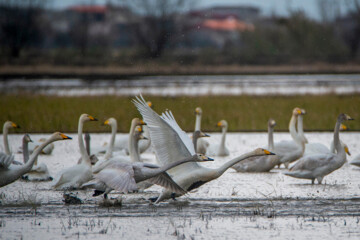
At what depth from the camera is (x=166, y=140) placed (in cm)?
866

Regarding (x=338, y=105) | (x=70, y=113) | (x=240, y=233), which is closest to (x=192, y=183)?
(x=240, y=233)

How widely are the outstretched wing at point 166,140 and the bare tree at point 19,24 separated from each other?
1482 inches

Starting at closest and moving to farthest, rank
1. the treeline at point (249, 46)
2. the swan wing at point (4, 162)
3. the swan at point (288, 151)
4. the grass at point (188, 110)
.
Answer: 1. the swan wing at point (4, 162)
2. the swan at point (288, 151)
3. the grass at point (188, 110)
4. the treeline at point (249, 46)

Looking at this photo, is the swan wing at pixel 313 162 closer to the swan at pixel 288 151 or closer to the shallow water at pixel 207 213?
the shallow water at pixel 207 213

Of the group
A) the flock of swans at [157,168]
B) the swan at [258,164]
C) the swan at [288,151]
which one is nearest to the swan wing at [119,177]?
the flock of swans at [157,168]

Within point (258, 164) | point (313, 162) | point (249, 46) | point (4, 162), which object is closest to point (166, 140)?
point (4, 162)

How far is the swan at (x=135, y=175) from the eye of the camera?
7945 millimetres

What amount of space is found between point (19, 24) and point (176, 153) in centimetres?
4323

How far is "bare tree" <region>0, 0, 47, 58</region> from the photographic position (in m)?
46.6

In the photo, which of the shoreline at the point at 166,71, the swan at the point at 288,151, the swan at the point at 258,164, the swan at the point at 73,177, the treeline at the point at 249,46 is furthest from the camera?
the treeline at the point at 249,46

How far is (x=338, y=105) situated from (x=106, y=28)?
54161 mm

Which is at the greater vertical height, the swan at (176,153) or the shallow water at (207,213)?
the swan at (176,153)

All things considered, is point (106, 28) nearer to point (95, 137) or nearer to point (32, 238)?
point (95, 137)

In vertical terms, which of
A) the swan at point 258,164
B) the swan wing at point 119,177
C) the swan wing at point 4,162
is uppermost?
the swan wing at point 4,162
